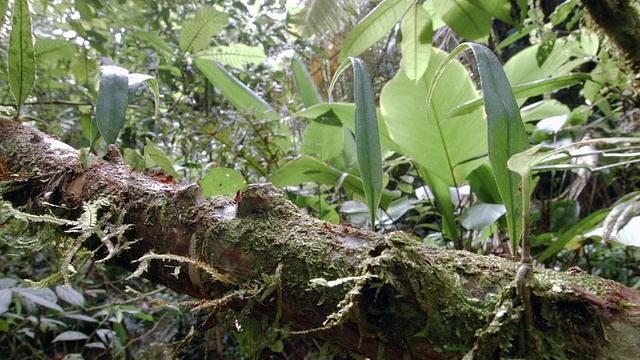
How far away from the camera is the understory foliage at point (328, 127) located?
2.20ft

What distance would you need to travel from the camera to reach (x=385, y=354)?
0.42 meters

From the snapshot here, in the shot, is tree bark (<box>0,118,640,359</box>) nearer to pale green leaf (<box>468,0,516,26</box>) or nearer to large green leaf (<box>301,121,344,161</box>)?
pale green leaf (<box>468,0,516,26</box>)

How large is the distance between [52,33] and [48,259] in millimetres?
1128

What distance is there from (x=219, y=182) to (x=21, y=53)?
0.42m

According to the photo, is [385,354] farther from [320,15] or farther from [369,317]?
[320,15]

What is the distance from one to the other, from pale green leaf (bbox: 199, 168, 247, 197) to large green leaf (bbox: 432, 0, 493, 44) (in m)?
0.57

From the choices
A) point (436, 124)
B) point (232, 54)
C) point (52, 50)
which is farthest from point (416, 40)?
point (52, 50)

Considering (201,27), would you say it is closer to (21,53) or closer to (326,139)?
(326,139)

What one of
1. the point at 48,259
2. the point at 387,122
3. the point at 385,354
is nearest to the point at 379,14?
the point at 387,122

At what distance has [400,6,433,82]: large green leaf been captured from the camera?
0.78m

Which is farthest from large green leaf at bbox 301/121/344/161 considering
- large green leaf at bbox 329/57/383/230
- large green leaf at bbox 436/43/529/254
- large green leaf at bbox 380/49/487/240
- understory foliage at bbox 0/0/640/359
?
large green leaf at bbox 436/43/529/254

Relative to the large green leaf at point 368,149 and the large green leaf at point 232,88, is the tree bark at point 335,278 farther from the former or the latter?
the large green leaf at point 232,88

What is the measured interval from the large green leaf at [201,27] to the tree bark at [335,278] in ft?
2.98

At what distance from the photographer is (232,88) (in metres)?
1.28
